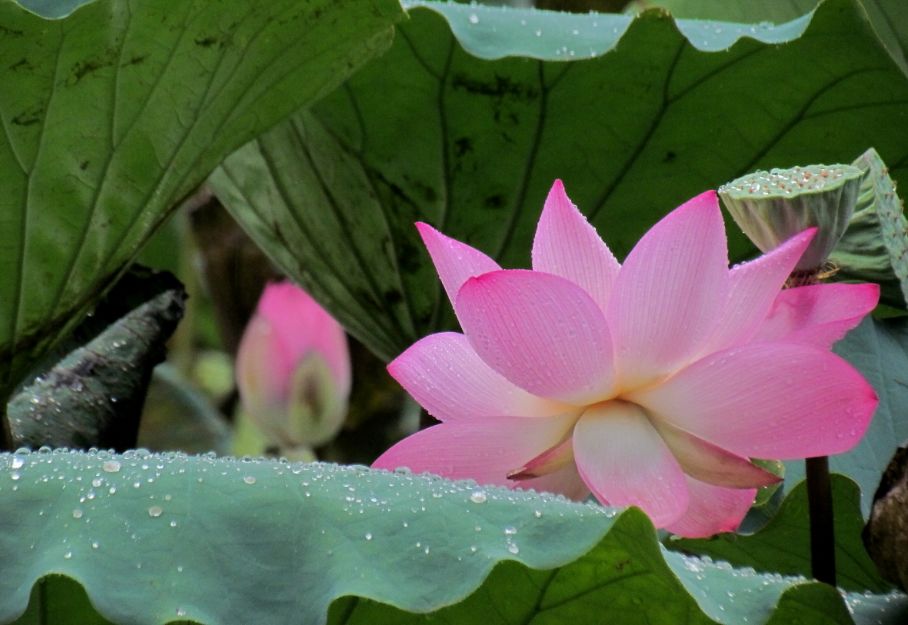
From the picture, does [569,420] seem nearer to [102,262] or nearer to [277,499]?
[277,499]

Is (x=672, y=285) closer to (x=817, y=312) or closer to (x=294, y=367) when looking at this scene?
(x=817, y=312)

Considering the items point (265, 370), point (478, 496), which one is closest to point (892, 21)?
point (478, 496)

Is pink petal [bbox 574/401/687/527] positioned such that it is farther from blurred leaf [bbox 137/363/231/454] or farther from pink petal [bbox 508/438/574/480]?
blurred leaf [bbox 137/363/231/454]

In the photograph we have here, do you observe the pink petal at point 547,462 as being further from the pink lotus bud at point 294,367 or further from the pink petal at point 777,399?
the pink lotus bud at point 294,367

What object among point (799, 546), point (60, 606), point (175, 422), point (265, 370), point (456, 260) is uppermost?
point (456, 260)

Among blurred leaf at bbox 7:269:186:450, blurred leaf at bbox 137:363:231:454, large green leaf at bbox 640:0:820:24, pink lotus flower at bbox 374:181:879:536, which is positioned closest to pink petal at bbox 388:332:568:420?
pink lotus flower at bbox 374:181:879:536

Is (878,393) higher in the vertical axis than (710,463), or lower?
lower

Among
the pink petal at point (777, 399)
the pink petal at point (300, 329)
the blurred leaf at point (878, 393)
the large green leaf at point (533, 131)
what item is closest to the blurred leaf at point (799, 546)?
the blurred leaf at point (878, 393)
